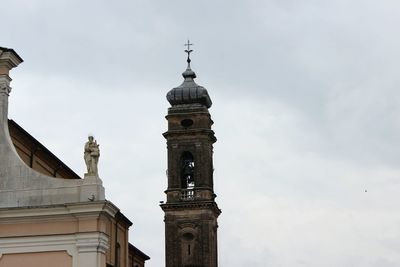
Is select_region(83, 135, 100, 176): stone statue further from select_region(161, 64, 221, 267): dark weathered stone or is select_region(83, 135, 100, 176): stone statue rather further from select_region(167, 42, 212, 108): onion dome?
select_region(167, 42, 212, 108): onion dome

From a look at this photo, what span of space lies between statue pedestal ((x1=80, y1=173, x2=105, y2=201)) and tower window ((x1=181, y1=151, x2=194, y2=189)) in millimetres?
37815

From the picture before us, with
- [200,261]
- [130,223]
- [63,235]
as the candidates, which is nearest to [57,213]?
[63,235]

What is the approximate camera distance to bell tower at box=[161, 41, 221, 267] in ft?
186

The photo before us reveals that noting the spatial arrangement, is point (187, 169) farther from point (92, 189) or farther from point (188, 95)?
point (92, 189)

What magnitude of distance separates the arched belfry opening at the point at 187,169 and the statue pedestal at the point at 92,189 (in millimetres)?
37673

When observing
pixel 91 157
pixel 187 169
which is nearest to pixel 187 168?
pixel 187 169

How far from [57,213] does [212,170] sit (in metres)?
39.0

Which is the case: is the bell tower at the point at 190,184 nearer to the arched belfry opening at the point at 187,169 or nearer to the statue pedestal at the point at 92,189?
the arched belfry opening at the point at 187,169

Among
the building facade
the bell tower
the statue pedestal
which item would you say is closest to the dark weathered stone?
the bell tower

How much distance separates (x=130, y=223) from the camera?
A: 38.3m

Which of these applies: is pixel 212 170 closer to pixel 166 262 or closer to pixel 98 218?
pixel 166 262

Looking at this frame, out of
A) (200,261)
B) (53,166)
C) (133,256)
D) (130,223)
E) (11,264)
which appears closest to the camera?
(11,264)

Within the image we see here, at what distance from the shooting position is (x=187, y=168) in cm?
5888

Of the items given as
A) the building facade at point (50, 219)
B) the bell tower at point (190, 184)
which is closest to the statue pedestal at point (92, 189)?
the building facade at point (50, 219)
